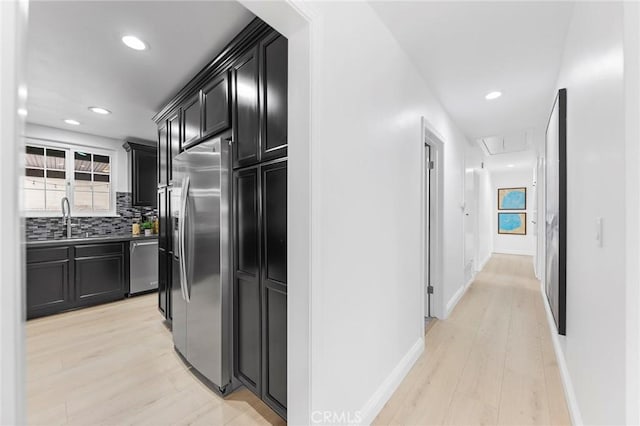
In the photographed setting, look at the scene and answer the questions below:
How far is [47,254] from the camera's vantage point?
11.1ft

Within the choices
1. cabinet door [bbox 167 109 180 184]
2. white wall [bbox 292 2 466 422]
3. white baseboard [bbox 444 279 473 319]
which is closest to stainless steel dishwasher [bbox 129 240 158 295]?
cabinet door [bbox 167 109 180 184]

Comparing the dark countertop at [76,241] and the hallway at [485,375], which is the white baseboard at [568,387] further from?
the dark countertop at [76,241]

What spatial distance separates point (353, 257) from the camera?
150 cm

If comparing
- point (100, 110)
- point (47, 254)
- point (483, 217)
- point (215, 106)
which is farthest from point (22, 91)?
point (483, 217)

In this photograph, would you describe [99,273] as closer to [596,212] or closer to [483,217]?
[596,212]

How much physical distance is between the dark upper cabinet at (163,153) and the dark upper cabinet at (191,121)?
1.75 feet

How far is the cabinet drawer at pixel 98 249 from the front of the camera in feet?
12.0

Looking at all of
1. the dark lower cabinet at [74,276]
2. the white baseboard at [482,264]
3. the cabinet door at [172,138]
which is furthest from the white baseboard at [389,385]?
the white baseboard at [482,264]

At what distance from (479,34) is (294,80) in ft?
4.93

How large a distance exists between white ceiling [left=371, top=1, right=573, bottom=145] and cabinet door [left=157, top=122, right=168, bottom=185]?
8.38 ft

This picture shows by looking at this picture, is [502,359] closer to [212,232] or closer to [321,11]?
[212,232]

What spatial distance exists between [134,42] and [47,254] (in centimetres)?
306

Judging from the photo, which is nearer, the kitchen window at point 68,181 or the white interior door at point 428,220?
the white interior door at point 428,220

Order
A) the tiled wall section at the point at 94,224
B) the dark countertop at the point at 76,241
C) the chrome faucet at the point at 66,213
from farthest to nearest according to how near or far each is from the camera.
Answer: the chrome faucet at the point at 66,213 → the tiled wall section at the point at 94,224 → the dark countertop at the point at 76,241
